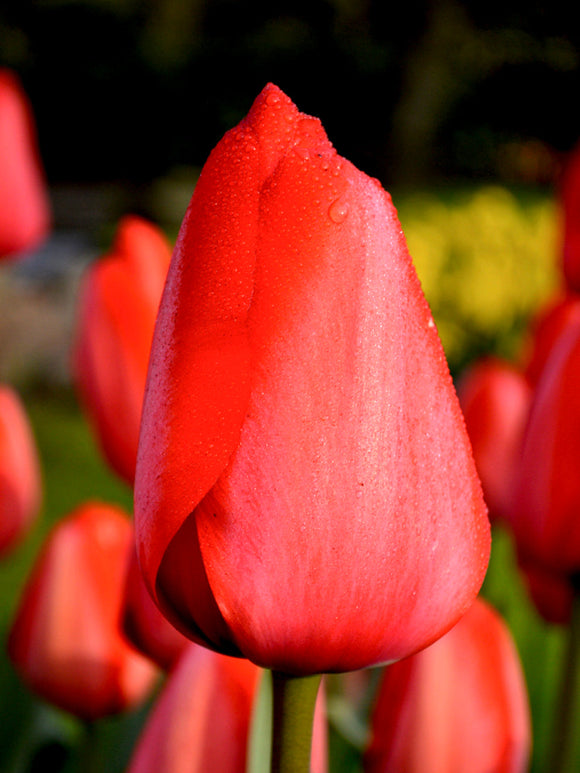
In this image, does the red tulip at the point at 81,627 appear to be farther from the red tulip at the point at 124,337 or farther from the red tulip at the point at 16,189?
the red tulip at the point at 16,189

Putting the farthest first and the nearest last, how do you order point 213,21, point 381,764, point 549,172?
1. point 549,172
2. point 213,21
3. point 381,764

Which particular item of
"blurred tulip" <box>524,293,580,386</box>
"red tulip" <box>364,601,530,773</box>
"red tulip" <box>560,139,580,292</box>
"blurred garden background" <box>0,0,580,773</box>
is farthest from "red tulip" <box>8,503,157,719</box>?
"blurred garden background" <box>0,0,580,773</box>

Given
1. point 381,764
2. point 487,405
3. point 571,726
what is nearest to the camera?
point 381,764

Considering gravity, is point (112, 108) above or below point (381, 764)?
below

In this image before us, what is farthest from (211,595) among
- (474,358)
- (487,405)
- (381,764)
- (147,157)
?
(147,157)

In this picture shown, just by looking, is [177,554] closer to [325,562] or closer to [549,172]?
[325,562]

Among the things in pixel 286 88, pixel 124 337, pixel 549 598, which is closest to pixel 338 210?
pixel 124 337

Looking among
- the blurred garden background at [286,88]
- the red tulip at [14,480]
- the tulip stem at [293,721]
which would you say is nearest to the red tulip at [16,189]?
the red tulip at [14,480]
